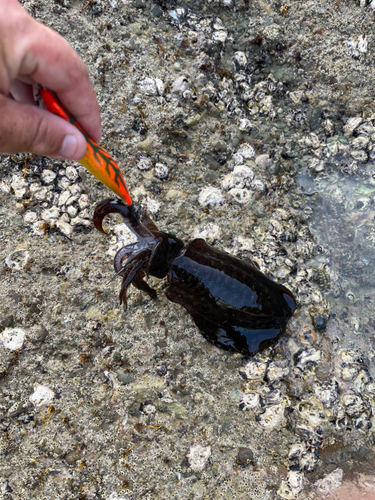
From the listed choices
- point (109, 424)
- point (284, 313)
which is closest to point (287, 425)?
point (284, 313)

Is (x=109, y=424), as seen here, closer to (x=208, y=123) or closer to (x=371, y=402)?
(x=371, y=402)

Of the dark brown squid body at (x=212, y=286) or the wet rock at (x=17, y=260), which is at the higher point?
the dark brown squid body at (x=212, y=286)

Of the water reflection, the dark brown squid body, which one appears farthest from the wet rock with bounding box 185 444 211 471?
the water reflection

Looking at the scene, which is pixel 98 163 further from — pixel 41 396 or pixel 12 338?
pixel 41 396

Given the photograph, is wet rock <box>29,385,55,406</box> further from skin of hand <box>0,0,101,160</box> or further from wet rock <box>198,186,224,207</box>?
wet rock <box>198,186,224,207</box>

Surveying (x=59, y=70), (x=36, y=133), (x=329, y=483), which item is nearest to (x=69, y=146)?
(x=36, y=133)

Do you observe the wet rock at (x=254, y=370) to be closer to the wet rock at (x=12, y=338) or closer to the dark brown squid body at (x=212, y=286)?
the dark brown squid body at (x=212, y=286)

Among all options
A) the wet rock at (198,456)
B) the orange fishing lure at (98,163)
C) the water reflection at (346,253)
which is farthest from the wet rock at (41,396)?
the water reflection at (346,253)
